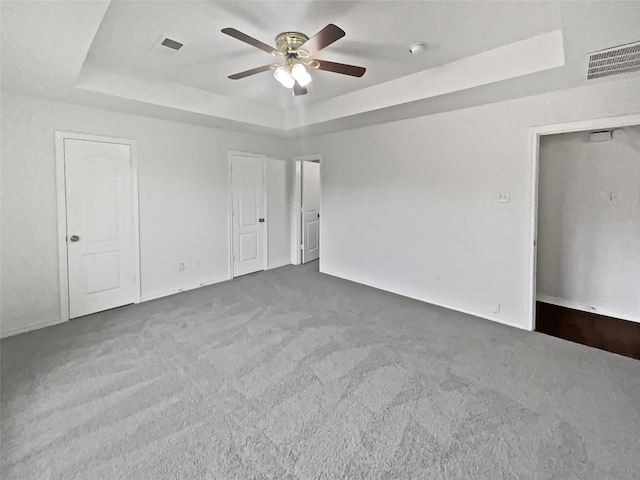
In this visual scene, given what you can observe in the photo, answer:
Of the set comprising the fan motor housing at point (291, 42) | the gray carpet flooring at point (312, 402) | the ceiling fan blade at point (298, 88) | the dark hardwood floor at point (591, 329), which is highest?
the fan motor housing at point (291, 42)

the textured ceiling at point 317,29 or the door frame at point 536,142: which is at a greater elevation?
the textured ceiling at point 317,29

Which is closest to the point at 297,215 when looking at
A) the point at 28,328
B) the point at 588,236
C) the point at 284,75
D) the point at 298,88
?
the point at 298,88

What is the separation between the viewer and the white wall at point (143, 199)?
3.25 meters

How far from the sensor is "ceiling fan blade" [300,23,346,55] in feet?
6.29

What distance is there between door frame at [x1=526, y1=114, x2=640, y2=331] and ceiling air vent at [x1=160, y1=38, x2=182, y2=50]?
3.45 metres

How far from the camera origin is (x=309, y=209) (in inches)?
251

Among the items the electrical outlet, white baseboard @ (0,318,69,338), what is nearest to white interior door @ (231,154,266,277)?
white baseboard @ (0,318,69,338)

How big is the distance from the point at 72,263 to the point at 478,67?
478 cm

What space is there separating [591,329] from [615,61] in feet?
8.80

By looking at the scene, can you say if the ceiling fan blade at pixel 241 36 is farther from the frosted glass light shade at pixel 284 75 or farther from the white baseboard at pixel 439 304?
the white baseboard at pixel 439 304

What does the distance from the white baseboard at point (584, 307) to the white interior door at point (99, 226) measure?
5.61 meters

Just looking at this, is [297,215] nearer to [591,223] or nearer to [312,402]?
[312,402]

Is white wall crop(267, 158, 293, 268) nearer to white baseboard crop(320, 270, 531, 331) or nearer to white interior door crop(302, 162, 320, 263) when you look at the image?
white interior door crop(302, 162, 320, 263)

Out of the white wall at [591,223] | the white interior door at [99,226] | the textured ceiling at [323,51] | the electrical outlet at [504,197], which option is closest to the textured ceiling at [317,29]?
the textured ceiling at [323,51]
